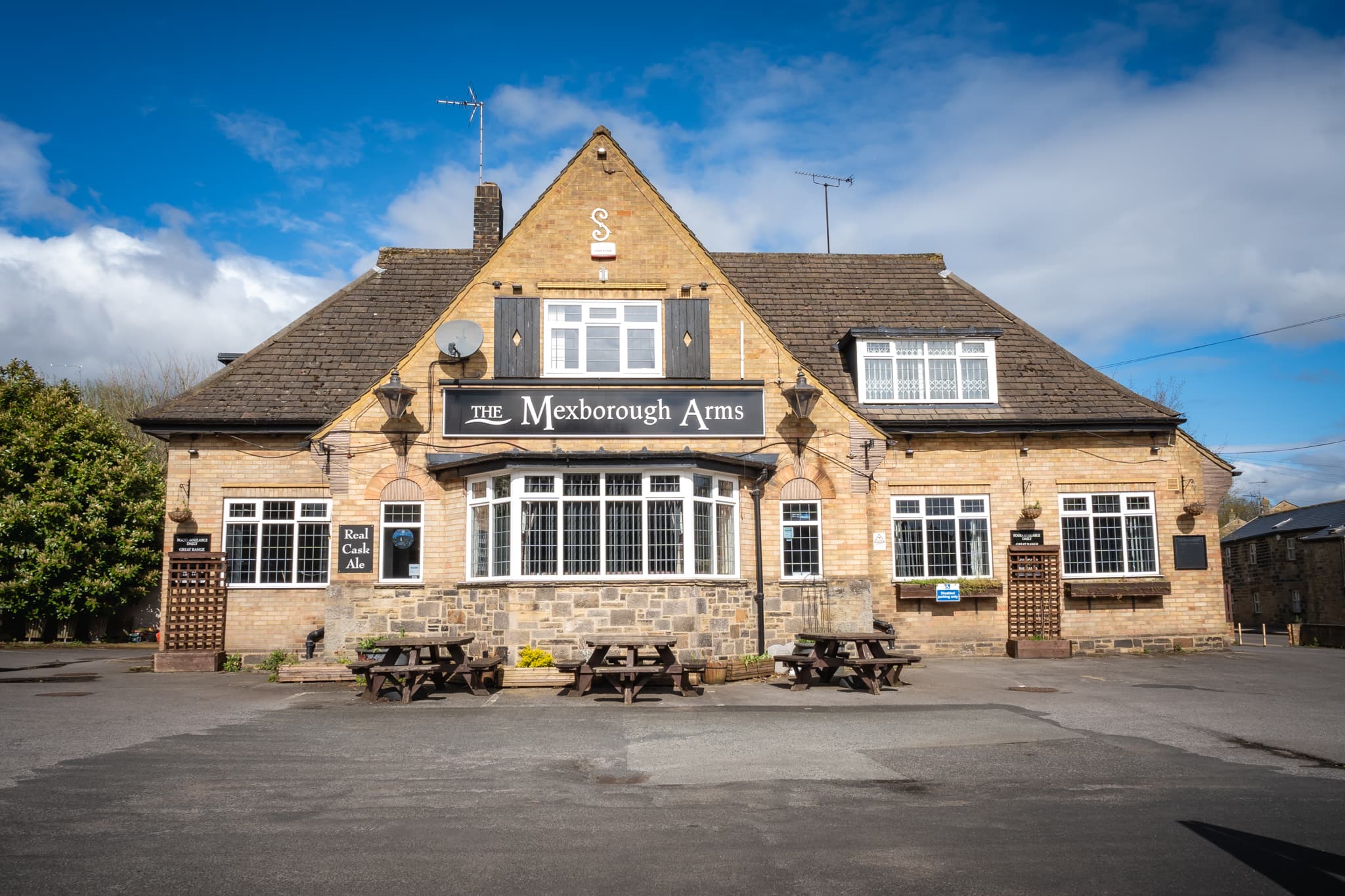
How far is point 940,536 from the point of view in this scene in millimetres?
21125

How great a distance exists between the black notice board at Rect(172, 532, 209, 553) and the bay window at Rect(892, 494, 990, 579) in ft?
46.1

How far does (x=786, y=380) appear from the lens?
62.2 feet

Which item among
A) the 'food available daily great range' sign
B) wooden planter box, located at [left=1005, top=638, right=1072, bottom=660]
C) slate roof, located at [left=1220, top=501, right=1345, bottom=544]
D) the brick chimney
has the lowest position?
wooden planter box, located at [left=1005, top=638, right=1072, bottom=660]

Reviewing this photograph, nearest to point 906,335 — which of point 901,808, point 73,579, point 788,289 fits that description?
point 788,289

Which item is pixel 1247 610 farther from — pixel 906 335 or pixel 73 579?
pixel 73 579

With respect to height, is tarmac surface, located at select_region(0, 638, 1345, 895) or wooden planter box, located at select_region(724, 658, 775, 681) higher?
wooden planter box, located at select_region(724, 658, 775, 681)

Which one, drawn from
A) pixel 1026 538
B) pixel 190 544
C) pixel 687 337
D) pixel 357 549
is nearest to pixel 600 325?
pixel 687 337

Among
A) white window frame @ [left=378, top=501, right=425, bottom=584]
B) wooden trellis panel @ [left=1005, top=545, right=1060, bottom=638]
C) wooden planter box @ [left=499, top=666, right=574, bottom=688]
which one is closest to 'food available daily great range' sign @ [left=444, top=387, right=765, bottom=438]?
white window frame @ [left=378, top=501, right=425, bottom=584]

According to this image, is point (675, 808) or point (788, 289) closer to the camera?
point (675, 808)

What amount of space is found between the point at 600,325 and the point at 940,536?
28.3 ft

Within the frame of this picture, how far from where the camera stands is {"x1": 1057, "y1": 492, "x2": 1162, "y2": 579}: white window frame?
2128 centimetres

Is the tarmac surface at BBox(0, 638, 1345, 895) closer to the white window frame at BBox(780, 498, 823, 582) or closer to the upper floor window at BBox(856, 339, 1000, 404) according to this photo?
the white window frame at BBox(780, 498, 823, 582)

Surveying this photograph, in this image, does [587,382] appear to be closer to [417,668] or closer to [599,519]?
[599,519]

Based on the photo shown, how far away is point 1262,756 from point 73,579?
89.7 ft
